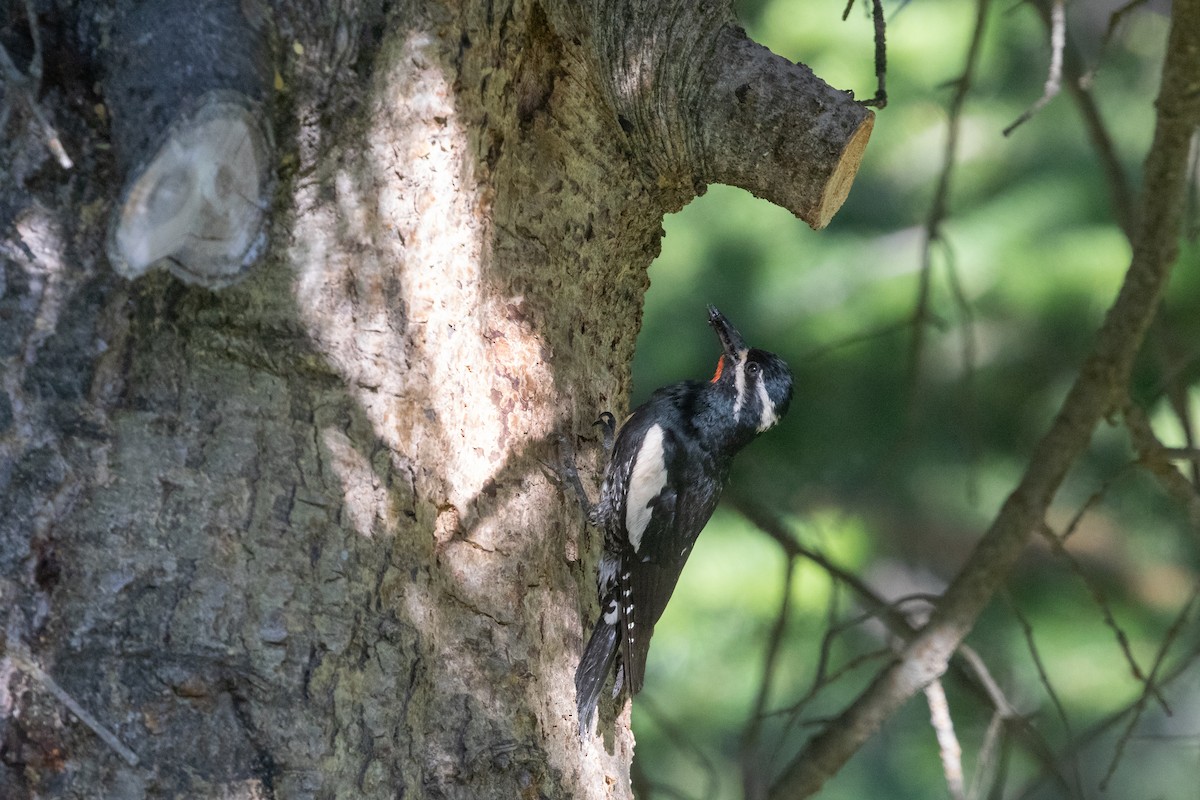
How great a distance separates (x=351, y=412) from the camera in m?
1.83

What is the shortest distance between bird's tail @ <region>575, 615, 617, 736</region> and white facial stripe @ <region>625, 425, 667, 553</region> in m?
0.63

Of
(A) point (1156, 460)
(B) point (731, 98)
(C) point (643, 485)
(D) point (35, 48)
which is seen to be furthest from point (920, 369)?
(D) point (35, 48)

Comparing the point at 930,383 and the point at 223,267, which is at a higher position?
the point at 930,383

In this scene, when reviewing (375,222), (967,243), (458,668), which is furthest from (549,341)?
(967,243)

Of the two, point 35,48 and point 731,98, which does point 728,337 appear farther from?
point 35,48

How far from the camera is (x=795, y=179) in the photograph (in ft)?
7.35

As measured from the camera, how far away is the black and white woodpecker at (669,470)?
311 cm

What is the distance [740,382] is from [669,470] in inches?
14.6

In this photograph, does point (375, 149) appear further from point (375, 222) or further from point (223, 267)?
point (223, 267)

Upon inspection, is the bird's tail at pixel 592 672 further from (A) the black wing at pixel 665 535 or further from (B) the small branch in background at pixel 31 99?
(B) the small branch in background at pixel 31 99

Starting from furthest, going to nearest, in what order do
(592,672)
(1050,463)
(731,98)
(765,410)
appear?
(765,410) → (1050,463) → (592,672) → (731,98)

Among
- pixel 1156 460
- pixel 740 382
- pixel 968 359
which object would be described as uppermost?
pixel 740 382

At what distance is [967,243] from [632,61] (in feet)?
6.95

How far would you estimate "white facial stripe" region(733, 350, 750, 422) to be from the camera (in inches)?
137
